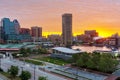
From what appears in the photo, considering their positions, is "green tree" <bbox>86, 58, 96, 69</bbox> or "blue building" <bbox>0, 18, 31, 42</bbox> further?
"blue building" <bbox>0, 18, 31, 42</bbox>

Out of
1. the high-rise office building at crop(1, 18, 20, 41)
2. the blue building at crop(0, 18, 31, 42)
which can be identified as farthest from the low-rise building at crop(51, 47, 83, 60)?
the high-rise office building at crop(1, 18, 20, 41)

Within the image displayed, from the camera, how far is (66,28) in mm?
119188

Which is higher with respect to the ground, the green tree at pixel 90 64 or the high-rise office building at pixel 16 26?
the high-rise office building at pixel 16 26

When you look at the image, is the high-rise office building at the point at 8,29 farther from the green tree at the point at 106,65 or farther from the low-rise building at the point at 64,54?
the green tree at the point at 106,65

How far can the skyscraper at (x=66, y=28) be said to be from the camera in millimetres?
114881

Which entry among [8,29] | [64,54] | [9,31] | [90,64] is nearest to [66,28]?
[9,31]

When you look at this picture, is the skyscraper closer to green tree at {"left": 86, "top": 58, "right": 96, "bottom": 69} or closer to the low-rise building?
the low-rise building

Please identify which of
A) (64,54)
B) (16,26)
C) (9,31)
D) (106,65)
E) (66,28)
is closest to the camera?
(106,65)

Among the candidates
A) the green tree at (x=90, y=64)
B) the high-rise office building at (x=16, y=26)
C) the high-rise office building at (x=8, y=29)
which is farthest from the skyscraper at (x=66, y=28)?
the green tree at (x=90, y=64)

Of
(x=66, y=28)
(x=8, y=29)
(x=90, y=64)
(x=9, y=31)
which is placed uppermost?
(x=66, y=28)

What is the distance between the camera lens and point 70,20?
122m

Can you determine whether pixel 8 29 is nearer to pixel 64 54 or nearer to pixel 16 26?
pixel 16 26

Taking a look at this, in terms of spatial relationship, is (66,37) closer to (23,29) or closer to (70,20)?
(70,20)

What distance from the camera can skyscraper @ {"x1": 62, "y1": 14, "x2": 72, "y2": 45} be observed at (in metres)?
115
